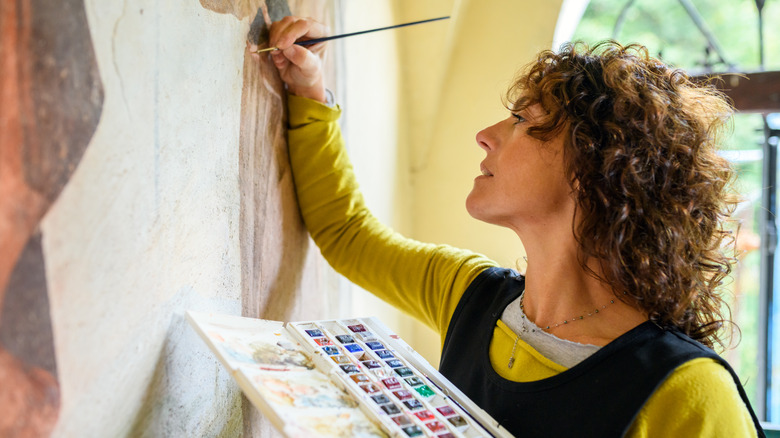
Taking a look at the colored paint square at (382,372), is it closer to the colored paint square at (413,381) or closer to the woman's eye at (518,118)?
the colored paint square at (413,381)

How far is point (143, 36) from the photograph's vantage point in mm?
979

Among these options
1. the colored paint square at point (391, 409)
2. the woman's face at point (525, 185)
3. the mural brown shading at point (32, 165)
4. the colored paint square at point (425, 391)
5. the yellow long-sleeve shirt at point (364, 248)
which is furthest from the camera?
the yellow long-sleeve shirt at point (364, 248)

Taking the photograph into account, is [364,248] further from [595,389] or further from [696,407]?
[696,407]

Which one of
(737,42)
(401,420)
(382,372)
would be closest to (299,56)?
(382,372)

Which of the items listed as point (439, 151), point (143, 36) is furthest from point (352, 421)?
point (439, 151)

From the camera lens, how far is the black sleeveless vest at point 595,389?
1202mm

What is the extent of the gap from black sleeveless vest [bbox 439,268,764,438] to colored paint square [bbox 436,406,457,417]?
0.70ft

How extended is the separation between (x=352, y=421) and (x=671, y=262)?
758mm

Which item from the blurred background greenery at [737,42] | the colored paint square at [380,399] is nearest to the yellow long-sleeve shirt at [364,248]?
the colored paint square at [380,399]

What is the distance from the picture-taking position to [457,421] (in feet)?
3.79

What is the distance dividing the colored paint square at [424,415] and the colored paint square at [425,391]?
0.20ft

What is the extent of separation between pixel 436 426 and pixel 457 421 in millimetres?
67

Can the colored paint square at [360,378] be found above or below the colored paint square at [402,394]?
above

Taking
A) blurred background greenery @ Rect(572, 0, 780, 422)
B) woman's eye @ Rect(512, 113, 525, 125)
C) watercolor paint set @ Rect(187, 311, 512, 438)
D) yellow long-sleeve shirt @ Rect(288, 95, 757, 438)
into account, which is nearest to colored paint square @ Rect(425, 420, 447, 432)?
watercolor paint set @ Rect(187, 311, 512, 438)
